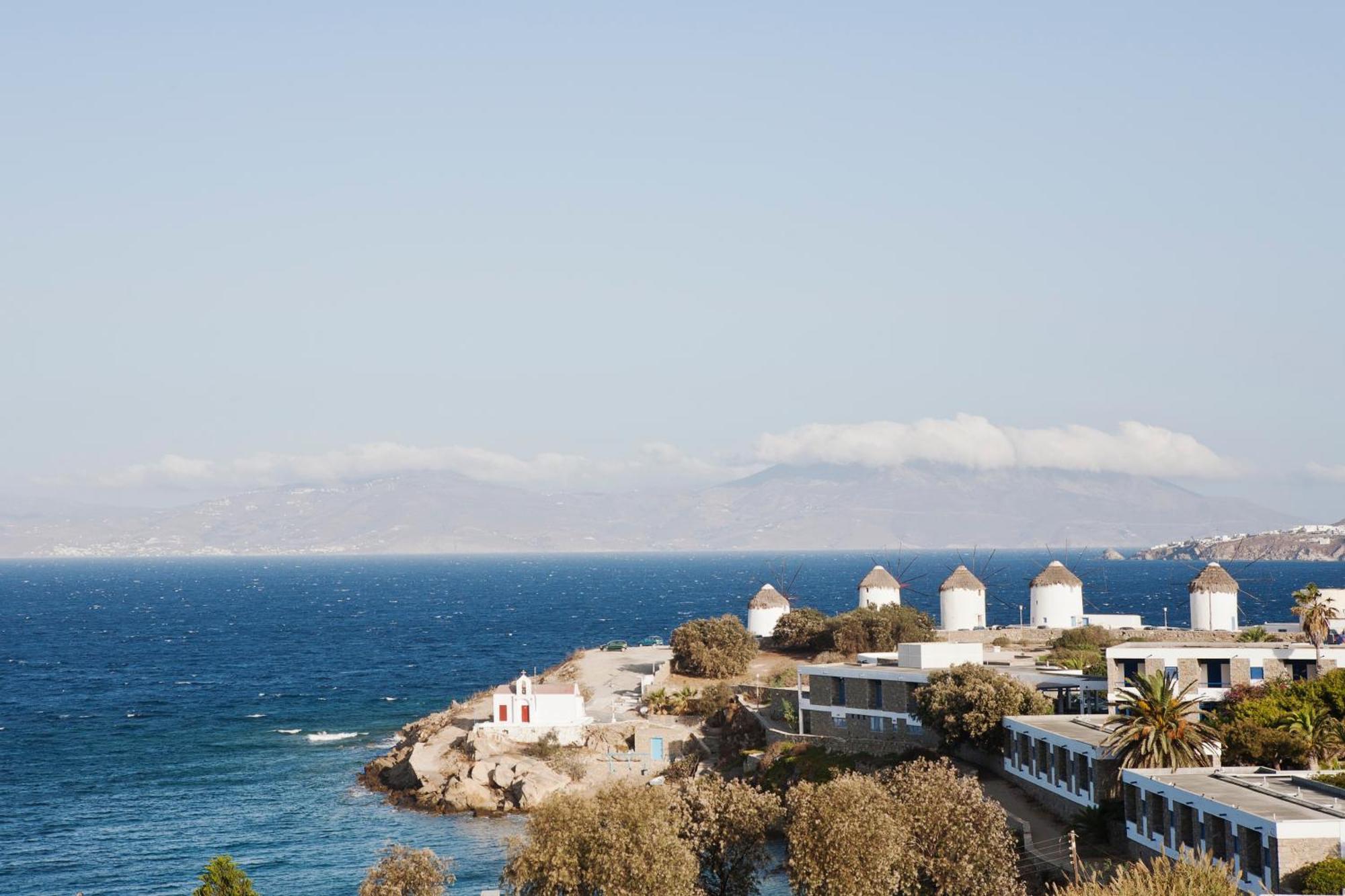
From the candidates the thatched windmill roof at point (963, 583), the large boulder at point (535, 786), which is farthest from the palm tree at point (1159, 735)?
the thatched windmill roof at point (963, 583)

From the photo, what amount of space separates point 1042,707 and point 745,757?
17945 mm

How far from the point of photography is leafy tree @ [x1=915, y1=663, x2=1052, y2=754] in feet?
209

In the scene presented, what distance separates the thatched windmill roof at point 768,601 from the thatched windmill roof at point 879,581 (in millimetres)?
6023

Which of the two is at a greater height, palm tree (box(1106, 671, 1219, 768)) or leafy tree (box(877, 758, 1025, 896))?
palm tree (box(1106, 671, 1219, 768))

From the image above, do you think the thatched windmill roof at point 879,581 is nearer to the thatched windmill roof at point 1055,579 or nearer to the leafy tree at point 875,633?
the thatched windmill roof at point 1055,579

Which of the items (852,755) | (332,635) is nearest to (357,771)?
(852,755)

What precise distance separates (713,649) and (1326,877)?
6072 centimetres

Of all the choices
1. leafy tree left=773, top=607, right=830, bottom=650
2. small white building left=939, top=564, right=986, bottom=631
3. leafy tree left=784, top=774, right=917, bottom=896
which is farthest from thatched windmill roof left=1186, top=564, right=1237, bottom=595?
leafy tree left=784, top=774, right=917, bottom=896

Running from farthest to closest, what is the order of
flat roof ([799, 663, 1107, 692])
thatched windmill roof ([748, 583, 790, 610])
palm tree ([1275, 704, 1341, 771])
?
1. thatched windmill roof ([748, 583, 790, 610])
2. flat roof ([799, 663, 1107, 692])
3. palm tree ([1275, 704, 1341, 771])

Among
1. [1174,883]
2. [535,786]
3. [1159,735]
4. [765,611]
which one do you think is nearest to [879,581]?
[765,611]

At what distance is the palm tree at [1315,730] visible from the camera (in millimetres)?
51469

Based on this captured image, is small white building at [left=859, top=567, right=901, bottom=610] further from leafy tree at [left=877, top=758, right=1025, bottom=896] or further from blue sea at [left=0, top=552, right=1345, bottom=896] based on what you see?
leafy tree at [left=877, top=758, right=1025, bottom=896]

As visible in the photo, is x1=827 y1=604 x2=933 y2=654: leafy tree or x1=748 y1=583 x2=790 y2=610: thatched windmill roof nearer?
x1=827 y1=604 x2=933 y2=654: leafy tree

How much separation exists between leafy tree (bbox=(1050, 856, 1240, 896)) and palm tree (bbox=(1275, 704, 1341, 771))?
14.3 meters
